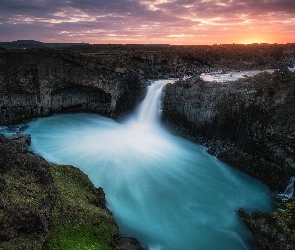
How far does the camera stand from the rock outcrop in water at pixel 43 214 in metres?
9.66

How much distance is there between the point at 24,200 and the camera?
418 inches

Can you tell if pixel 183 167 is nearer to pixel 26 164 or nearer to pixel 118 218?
pixel 118 218

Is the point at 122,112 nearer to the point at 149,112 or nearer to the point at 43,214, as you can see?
the point at 149,112

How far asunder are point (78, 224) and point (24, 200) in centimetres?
250

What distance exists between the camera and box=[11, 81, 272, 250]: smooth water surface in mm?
15414

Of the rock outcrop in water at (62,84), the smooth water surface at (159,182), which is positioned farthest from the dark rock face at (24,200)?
the rock outcrop in water at (62,84)

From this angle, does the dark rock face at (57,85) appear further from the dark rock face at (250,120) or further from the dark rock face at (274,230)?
the dark rock face at (274,230)

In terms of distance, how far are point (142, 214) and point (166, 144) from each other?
11889 mm

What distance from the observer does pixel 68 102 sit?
1495 inches

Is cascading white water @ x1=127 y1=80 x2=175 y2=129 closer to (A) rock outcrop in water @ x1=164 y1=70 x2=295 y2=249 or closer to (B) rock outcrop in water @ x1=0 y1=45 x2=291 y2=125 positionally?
(B) rock outcrop in water @ x1=0 y1=45 x2=291 y2=125

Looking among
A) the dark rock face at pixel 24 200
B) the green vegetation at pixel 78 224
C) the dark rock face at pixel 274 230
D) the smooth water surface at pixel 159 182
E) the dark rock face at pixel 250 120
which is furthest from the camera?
the dark rock face at pixel 250 120

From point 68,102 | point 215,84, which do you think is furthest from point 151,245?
point 68,102

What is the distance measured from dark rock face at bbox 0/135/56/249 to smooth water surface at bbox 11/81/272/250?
5538 millimetres

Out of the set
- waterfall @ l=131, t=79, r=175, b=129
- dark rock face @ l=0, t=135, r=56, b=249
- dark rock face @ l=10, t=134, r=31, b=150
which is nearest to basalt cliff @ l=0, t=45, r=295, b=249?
dark rock face @ l=0, t=135, r=56, b=249
